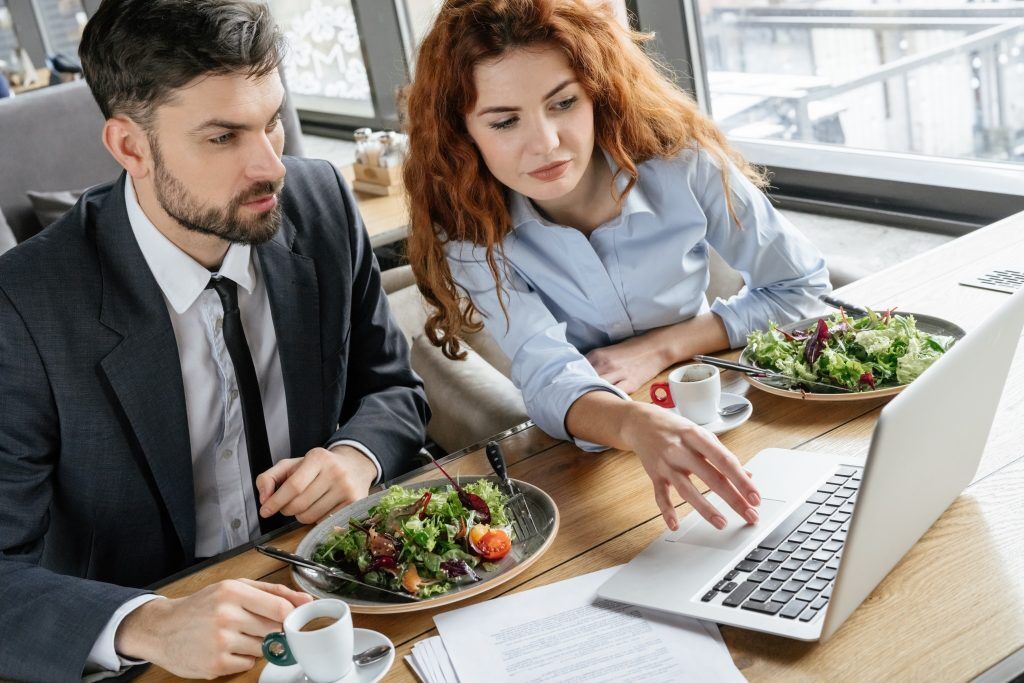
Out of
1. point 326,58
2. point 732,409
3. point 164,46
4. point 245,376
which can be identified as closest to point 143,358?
point 245,376

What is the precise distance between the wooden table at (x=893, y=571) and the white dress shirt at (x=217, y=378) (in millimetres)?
357

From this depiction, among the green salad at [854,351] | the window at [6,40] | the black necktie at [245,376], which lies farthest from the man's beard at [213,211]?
the window at [6,40]

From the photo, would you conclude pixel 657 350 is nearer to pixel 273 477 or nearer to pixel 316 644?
pixel 273 477

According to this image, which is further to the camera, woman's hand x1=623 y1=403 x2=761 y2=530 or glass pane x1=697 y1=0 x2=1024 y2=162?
glass pane x1=697 y1=0 x2=1024 y2=162

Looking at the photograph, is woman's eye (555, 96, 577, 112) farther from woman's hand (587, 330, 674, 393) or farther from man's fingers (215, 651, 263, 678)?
man's fingers (215, 651, 263, 678)

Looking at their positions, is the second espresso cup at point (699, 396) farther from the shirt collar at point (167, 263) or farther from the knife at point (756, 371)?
the shirt collar at point (167, 263)

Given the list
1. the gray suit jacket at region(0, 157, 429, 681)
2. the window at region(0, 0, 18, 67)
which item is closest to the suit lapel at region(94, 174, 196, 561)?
the gray suit jacket at region(0, 157, 429, 681)

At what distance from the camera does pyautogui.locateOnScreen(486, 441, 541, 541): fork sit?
51.6 inches

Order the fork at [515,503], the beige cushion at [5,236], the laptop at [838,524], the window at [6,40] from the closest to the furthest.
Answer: the laptop at [838,524] → the fork at [515,503] → the beige cushion at [5,236] → the window at [6,40]

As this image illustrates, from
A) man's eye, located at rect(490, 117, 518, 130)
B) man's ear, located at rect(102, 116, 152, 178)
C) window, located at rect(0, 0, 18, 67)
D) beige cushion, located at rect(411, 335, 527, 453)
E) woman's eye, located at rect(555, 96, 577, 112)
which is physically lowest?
beige cushion, located at rect(411, 335, 527, 453)

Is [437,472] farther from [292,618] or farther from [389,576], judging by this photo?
[292,618]

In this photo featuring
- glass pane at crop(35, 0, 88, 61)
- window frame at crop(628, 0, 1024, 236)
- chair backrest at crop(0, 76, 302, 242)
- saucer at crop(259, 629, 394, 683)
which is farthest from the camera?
glass pane at crop(35, 0, 88, 61)

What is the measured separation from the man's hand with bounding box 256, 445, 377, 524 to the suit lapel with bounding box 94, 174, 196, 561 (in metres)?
0.21

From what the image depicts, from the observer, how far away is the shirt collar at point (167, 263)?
1603mm
